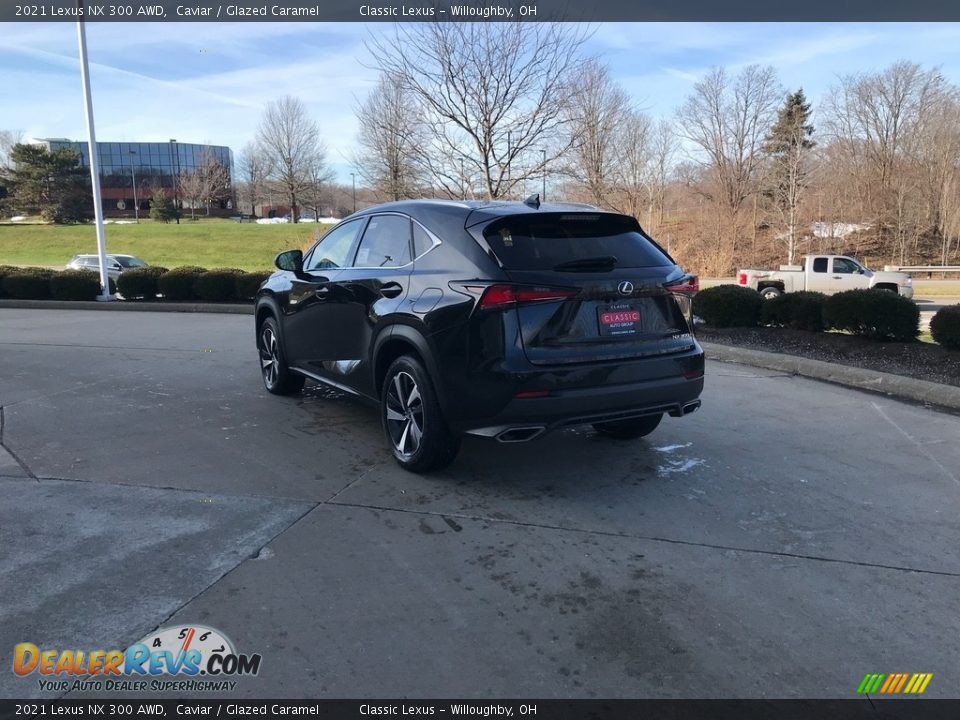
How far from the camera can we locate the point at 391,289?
4723mm

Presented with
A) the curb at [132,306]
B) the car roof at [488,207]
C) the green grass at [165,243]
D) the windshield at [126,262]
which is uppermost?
the green grass at [165,243]

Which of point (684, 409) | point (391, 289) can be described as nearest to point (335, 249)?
point (391, 289)

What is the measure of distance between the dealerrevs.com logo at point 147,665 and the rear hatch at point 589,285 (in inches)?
84.4

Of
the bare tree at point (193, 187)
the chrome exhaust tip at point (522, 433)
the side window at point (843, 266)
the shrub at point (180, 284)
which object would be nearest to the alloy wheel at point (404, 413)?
the chrome exhaust tip at point (522, 433)

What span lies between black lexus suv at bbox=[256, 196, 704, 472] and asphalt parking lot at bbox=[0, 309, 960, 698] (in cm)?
52

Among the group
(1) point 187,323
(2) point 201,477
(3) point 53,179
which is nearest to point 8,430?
(2) point 201,477

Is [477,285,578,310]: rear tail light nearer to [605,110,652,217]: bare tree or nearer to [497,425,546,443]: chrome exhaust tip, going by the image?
[497,425,546,443]: chrome exhaust tip

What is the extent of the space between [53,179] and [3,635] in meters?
87.0

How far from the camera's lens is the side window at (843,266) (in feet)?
74.5

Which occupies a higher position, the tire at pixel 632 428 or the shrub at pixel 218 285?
the shrub at pixel 218 285

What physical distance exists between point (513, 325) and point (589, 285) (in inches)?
20.7

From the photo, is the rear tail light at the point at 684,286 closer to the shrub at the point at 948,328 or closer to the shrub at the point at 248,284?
the shrub at the point at 948,328

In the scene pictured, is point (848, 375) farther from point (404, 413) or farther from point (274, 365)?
point (274, 365)

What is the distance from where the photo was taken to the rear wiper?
413 centimetres
